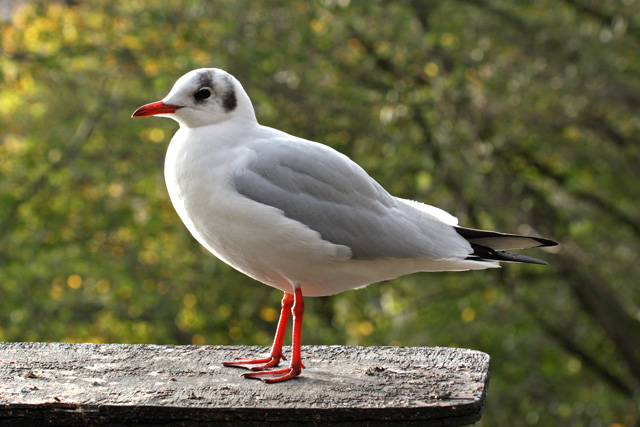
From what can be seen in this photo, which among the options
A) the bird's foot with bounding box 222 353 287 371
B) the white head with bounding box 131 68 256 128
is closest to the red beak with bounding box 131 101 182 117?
the white head with bounding box 131 68 256 128

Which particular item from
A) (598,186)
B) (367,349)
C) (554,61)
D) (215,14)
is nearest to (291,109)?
(215,14)

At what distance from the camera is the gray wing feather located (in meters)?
2.68

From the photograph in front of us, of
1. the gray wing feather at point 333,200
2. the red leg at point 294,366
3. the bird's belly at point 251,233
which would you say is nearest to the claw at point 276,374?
the red leg at point 294,366

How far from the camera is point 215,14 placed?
21.6ft

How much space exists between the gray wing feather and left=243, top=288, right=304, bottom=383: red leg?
0.78ft

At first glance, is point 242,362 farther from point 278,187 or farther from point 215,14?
point 215,14

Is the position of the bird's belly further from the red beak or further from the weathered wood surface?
the weathered wood surface

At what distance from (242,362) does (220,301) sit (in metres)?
5.05

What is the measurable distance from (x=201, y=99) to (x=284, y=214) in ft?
1.50

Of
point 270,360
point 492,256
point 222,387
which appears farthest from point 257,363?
point 492,256

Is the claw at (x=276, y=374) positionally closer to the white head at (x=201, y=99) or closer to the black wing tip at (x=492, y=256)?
the black wing tip at (x=492, y=256)

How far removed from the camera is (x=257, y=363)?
2.85 metres

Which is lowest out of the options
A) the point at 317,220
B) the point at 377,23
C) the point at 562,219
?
the point at 562,219

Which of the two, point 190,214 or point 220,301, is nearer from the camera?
point 190,214
